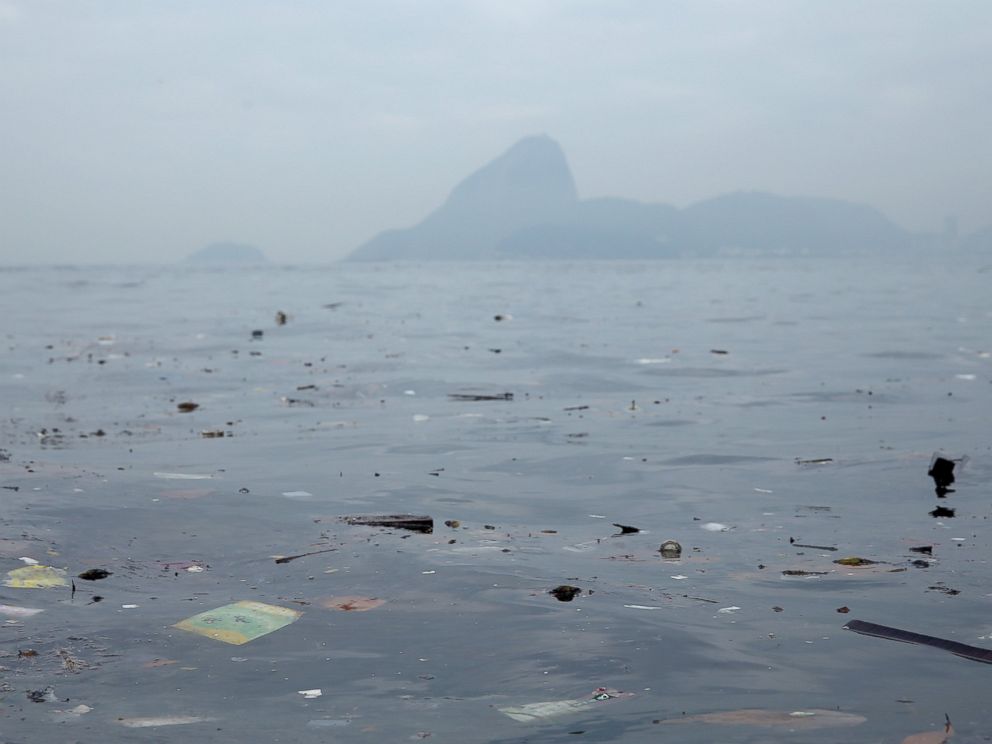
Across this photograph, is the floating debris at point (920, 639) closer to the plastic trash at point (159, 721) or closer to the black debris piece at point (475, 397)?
the plastic trash at point (159, 721)

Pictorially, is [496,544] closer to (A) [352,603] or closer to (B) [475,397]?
(A) [352,603]

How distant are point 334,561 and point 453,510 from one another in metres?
1.26

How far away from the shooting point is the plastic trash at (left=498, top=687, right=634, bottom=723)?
313 centimetres

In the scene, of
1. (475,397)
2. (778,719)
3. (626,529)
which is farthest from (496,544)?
(475,397)

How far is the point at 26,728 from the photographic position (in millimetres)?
2990

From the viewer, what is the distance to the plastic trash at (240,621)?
390cm

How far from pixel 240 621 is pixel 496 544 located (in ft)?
5.29

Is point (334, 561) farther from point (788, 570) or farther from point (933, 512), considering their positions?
point (933, 512)

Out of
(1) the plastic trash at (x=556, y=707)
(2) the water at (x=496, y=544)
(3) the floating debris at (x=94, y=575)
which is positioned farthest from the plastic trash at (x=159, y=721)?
(3) the floating debris at (x=94, y=575)

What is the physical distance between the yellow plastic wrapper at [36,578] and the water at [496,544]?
95 millimetres

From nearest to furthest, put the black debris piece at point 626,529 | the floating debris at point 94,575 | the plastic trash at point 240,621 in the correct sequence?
the plastic trash at point 240,621 < the floating debris at point 94,575 < the black debris piece at point 626,529

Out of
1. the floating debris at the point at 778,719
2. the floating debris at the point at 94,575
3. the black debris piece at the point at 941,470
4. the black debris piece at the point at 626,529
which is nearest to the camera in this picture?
the floating debris at the point at 778,719

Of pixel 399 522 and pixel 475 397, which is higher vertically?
pixel 475 397

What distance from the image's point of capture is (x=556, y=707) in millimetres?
3205
